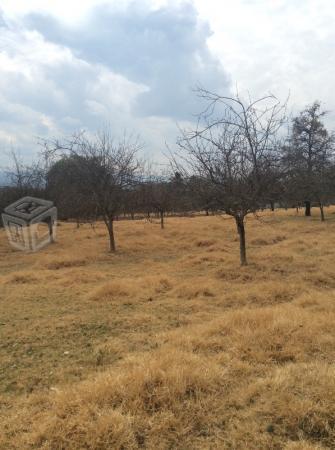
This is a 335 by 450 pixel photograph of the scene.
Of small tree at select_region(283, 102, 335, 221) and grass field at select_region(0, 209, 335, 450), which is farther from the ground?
small tree at select_region(283, 102, 335, 221)

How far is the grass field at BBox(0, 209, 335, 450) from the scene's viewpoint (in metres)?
2.47

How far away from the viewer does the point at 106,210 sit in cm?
1358

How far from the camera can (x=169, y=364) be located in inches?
131

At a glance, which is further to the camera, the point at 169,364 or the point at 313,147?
the point at 313,147

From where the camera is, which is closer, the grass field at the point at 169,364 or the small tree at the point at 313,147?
the grass field at the point at 169,364

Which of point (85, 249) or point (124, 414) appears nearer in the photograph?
point (124, 414)

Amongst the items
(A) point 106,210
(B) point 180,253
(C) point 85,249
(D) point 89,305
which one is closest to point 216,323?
(D) point 89,305

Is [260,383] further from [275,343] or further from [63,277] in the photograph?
[63,277]

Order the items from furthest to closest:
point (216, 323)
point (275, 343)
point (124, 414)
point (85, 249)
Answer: point (85, 249), point (216, 323), point (275, 343), point (124, 414)

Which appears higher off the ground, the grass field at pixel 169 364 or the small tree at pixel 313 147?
the small tree at pixel 313 147

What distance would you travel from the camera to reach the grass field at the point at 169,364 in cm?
247

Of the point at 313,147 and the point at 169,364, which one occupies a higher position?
the point at 313,147

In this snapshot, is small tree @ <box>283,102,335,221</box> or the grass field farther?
small tree @ <box>283,102,335,221</box>

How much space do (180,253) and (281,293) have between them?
6.71 meters
